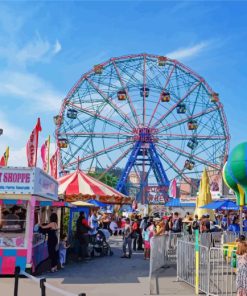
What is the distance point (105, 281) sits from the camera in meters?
10.4

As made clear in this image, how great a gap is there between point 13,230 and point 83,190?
658cm

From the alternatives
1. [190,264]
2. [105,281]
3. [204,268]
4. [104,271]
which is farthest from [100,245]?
[204,268]

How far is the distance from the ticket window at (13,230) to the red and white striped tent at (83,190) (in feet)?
18.6

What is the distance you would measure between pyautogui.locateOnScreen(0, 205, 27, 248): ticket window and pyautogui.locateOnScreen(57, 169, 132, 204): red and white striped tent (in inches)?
223

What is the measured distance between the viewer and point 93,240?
16312mm

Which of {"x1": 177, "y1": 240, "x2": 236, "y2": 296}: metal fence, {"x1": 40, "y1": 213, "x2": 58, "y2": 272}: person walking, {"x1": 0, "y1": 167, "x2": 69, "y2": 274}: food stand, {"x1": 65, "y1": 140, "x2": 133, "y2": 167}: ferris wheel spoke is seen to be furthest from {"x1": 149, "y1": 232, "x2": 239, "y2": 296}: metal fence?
{"x1": 65, "y1": 140, "x2": 133, "y2": 167}: ferris wheel spoke

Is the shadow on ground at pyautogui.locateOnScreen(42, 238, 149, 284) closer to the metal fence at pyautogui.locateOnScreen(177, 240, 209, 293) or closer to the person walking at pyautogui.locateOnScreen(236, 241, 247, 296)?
the metal fence at pyautogui.locateOnScreen(177, 240, 209, 293)

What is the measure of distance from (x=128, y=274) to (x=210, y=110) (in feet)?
104

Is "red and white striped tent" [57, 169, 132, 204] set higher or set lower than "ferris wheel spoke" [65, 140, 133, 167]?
lower

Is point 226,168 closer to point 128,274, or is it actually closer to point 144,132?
point 128,274

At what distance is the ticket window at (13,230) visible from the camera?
1099cm

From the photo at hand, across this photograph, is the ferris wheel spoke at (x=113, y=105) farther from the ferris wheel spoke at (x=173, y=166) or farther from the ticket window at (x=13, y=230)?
the ticket window at (x=13, y=230)

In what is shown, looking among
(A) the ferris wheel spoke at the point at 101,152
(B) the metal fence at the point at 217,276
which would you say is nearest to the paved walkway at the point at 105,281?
(B) the metal fence at the point at 217,276

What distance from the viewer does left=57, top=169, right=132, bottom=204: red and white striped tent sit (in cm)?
1755
